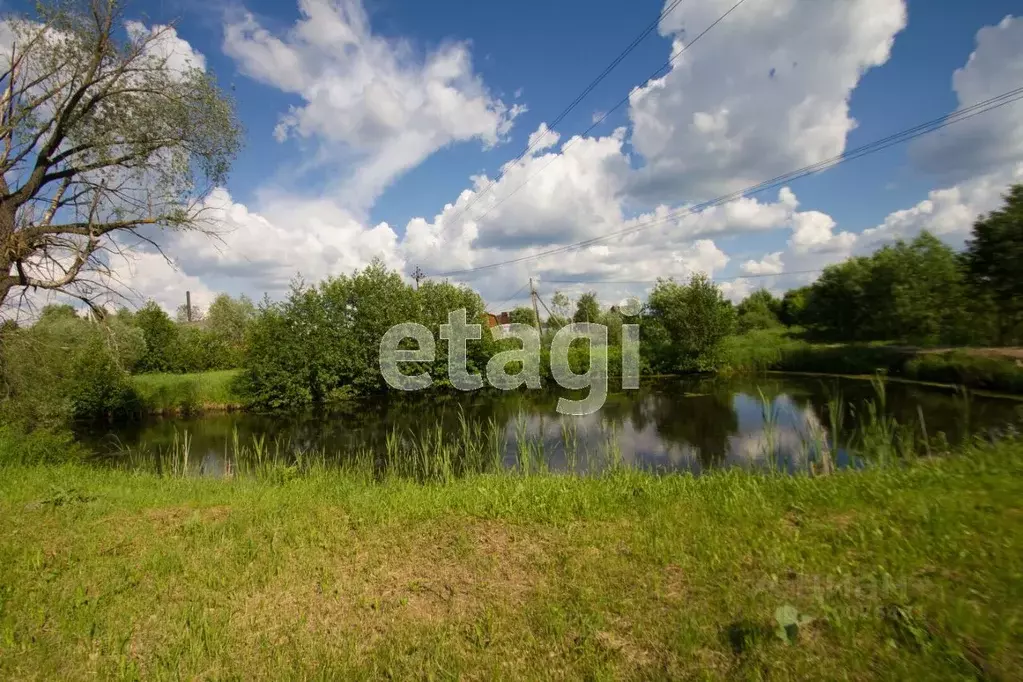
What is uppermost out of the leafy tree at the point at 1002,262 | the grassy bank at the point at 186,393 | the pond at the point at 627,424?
the leafy tree at the point at 1002,262

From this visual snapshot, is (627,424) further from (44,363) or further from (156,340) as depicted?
(156,340)

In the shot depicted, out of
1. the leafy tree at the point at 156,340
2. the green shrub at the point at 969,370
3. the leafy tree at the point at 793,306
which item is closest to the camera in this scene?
the green shrub at the point at 969,370

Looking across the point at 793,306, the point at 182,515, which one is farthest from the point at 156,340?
the point at 793,306

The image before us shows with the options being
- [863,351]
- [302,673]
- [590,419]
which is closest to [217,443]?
[590,419]

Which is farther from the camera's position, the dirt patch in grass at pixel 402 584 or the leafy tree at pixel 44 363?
the leafy tree at pixel 44 363

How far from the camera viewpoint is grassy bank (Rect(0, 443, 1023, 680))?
2543mm

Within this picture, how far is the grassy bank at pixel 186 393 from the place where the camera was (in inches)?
903

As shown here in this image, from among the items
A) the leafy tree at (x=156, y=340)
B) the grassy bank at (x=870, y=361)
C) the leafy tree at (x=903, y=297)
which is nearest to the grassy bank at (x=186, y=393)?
the leafy tree at (x=156, y=340)

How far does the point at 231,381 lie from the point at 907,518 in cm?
2695

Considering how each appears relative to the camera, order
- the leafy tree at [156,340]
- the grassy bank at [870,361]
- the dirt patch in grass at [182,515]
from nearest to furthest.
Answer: the dirt patch in grass at [182,515]
the grassy bank at [870,361]
the leafy tree at [156,340]

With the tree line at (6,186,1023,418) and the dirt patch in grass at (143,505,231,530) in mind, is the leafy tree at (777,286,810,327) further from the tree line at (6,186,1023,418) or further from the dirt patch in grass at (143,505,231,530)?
the dirt patch in grass at (143,505,231,530)

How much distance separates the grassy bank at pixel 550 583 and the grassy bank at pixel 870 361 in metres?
12.1

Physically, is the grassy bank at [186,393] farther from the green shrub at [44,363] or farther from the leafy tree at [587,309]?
the leafy tree at [587,309]

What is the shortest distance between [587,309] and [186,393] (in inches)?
1204
